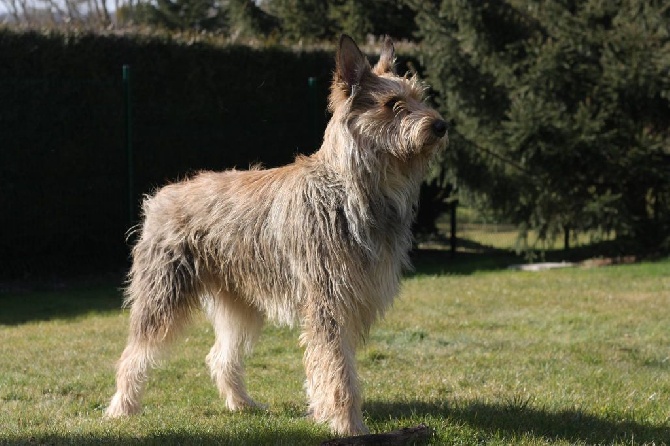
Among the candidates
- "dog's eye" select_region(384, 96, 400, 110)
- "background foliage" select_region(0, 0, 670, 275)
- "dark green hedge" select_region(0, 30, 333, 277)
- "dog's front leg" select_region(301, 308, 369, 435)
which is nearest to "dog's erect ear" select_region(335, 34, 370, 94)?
"dog's eye" select_region(384, 96, 400, 110)

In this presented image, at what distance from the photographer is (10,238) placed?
12211mm

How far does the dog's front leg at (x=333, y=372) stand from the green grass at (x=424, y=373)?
0.18 m

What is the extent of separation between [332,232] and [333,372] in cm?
84

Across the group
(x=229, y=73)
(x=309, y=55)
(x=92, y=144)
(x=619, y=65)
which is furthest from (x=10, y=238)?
(x=619, y=65)

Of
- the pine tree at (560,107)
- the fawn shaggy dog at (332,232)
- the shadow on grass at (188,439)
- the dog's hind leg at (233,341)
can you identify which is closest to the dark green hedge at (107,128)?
the pine tree at (560,107)

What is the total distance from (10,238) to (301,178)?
308 inches

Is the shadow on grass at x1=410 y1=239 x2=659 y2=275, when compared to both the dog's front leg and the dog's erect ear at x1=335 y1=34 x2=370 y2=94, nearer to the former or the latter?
the dog's front leg

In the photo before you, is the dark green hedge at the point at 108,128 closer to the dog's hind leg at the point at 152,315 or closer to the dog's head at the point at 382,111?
the dog's hind leg at the point at 152,315

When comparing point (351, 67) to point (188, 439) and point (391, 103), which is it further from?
point (188, 439)

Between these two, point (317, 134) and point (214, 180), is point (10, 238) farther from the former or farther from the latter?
point (214, 180)

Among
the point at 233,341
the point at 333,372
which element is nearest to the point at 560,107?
the point at 233,341

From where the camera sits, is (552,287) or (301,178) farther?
(552,287)

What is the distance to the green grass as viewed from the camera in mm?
5613

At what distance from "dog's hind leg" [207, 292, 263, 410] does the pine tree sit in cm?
839
